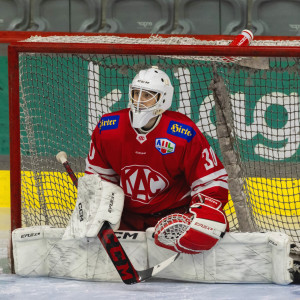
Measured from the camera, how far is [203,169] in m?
2.77

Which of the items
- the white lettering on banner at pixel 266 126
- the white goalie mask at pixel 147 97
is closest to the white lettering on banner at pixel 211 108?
the white lettering on banner at pixel 266 126

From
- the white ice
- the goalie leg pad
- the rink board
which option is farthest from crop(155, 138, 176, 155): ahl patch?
the rink board

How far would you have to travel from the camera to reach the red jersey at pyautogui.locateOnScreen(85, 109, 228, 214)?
9.08 ft

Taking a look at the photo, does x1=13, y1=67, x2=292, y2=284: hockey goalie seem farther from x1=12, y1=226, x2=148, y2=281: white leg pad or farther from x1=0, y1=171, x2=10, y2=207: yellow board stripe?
x1=0, y1=171, x2=10, y2=207: yellow board stripe

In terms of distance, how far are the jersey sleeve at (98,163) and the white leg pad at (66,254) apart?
261 millimetres

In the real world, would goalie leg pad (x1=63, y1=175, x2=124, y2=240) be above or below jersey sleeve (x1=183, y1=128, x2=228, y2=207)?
below

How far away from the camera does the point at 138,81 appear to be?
277cm

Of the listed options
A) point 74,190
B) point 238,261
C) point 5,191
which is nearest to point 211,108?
point 74,190

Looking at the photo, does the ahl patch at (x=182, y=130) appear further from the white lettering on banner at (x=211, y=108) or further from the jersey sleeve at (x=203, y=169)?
the white lettering on banner at (x=211, y=108)

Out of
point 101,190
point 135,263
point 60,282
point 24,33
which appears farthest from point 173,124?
point 24,33

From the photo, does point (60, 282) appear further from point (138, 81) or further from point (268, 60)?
point (268, 60)

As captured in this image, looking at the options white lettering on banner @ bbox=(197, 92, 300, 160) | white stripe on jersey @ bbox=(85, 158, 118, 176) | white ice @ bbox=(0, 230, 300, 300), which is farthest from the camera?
white lettering on banner @ bbox=(197, 92, 300, 160)

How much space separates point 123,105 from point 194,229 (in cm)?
157

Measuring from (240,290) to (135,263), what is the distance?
42cm
